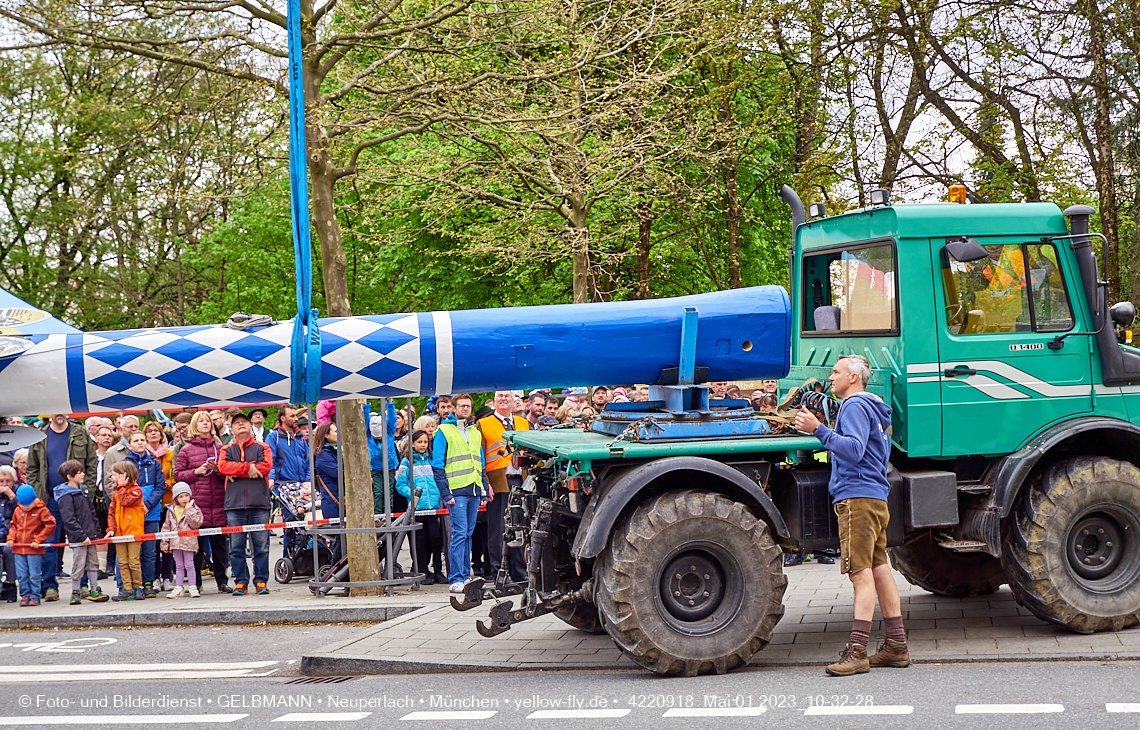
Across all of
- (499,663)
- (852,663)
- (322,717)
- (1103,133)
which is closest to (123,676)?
(322,717)

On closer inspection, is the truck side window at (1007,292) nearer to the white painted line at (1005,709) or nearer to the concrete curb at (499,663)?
the concrete curb at (499,663)

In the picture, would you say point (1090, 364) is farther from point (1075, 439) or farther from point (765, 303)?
point (765, 303)

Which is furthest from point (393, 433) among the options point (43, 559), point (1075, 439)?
point (1075, 439)

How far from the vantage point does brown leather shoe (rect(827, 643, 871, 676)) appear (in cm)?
709

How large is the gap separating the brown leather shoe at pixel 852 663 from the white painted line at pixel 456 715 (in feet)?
6.66

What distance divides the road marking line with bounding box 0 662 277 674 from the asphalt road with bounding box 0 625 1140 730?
0.44 feet

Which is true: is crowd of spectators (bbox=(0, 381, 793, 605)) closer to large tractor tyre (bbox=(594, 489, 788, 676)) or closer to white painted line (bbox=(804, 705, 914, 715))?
large tractor tyre (bbox=(594, 489, 788, 676))

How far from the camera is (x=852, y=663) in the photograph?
23.3ft

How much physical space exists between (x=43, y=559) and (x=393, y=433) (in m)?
3.79

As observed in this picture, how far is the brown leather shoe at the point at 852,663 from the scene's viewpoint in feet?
23.2

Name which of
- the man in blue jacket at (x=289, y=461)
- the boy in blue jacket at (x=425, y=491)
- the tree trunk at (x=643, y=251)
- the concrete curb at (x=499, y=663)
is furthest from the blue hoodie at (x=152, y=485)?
the tree trunk at (x=643, y=251)

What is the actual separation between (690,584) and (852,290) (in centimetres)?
238

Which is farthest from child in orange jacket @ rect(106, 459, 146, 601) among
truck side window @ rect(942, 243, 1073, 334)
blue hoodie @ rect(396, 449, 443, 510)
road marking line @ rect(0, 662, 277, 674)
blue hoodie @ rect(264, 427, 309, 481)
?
truck side window @ rect(942, 243, 1073, 334)

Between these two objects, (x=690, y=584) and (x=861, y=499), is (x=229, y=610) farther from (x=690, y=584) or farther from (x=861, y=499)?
(x=861, y=499)
